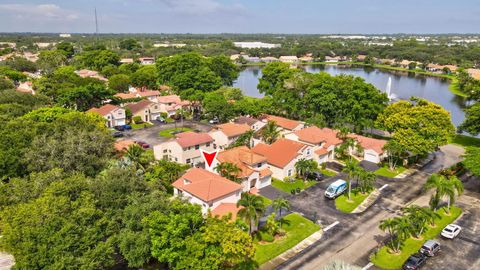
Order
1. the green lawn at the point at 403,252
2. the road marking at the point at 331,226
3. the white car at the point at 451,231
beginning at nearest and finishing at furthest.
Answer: the green lawn at the point at 403,252 → the white car at the point at 451,231 → the road marking at the point at 331,226

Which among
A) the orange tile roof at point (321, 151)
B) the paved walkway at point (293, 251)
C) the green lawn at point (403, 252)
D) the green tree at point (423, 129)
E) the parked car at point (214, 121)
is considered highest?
the green tree at point (423, 129)

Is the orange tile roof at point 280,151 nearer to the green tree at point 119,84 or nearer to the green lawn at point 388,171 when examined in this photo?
the green lawn at point 388,171

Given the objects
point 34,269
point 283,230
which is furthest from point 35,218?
point 283,230

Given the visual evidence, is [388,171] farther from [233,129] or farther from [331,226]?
[233,129]

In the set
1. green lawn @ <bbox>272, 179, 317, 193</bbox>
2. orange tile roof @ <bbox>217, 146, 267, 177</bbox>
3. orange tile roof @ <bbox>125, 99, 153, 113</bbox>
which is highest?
orange tile roof @ <bbox>125, 99, 153, 113</bbox>

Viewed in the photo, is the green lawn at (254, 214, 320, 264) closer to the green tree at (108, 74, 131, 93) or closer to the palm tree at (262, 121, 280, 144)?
the palm tree at (262, 121, 280, 144)

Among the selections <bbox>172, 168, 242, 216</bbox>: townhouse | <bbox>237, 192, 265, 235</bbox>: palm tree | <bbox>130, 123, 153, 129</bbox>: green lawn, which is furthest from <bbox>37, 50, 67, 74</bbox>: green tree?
<bbox>237, 192, 265, 235</bbox>: palm tree

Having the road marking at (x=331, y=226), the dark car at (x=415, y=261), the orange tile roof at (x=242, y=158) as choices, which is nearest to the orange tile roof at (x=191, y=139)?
the orange tile roof at (x=242, y=158)

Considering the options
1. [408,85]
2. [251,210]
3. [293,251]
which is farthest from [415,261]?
[408,85]
